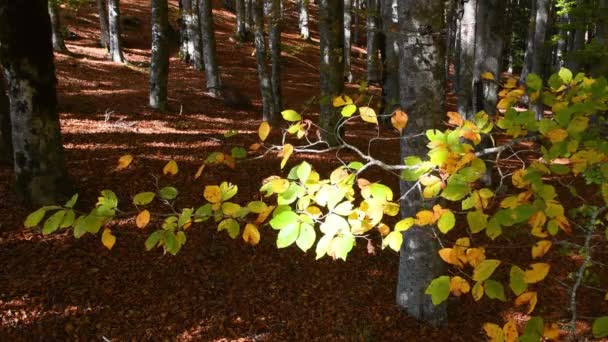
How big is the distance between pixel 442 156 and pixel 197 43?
19.4 m

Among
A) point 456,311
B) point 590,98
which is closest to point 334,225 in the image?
point 590,98

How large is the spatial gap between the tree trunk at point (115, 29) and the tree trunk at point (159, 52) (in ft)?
21.9


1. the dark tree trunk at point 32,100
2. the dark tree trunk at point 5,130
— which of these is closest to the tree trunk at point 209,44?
the dark tree trunk at point 5,130

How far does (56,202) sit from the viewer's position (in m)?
5.64

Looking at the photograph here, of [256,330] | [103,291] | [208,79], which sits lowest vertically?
[256,330]

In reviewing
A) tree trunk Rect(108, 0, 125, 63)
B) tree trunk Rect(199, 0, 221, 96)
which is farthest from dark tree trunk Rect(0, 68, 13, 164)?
tree trunk Rect(108, 0, 125, 63)

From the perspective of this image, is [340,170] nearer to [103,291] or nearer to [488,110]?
[103,291]

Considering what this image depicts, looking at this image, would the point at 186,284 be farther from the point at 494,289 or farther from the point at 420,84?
the point at 494,289

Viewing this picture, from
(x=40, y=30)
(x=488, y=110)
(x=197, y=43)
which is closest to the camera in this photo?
(x=40, y=30)

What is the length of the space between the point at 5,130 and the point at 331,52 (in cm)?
619

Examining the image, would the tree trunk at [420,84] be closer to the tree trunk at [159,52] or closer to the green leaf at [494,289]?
the green leaf at [494,289]

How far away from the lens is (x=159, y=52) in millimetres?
11531

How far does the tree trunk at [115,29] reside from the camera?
1712 cm

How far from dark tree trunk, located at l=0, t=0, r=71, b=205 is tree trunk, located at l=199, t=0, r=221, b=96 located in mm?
9051
